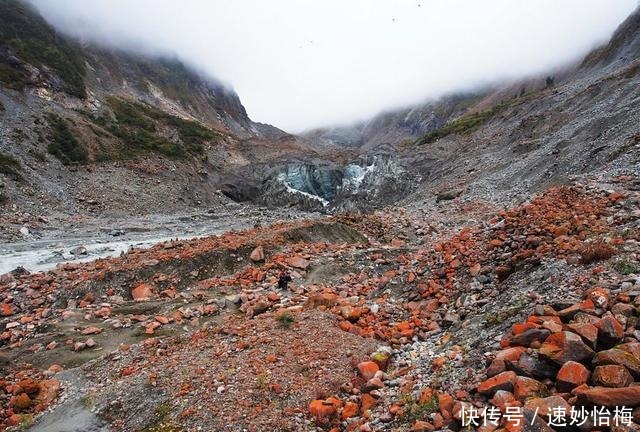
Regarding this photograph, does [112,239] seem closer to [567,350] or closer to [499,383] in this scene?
[499,383]

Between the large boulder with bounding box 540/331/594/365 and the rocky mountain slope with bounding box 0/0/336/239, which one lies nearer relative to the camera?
the large boulder with bounding box 540/331/594/365

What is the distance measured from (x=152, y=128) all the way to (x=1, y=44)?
2406cm

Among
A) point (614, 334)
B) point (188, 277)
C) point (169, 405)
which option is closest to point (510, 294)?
point (614, 334)

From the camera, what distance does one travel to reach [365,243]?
22469 millimetres

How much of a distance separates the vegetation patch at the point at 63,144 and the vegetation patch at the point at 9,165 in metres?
7.14

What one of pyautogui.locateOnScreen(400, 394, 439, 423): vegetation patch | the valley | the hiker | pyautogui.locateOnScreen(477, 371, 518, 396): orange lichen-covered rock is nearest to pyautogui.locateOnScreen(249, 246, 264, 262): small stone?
the valley

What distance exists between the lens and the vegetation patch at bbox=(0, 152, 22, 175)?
148 ft

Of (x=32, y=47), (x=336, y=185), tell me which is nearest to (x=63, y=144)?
(x=32, y=47)

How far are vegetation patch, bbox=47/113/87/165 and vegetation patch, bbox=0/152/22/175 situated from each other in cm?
714

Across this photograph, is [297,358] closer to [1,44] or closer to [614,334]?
[614,334]

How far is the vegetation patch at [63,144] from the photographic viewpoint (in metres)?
55.7

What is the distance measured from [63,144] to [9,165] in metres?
12.1

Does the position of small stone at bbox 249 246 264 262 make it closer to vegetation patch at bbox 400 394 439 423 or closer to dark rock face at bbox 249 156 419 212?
vegetation patch at bbox 400 394 439 423

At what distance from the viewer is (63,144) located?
57.7m
